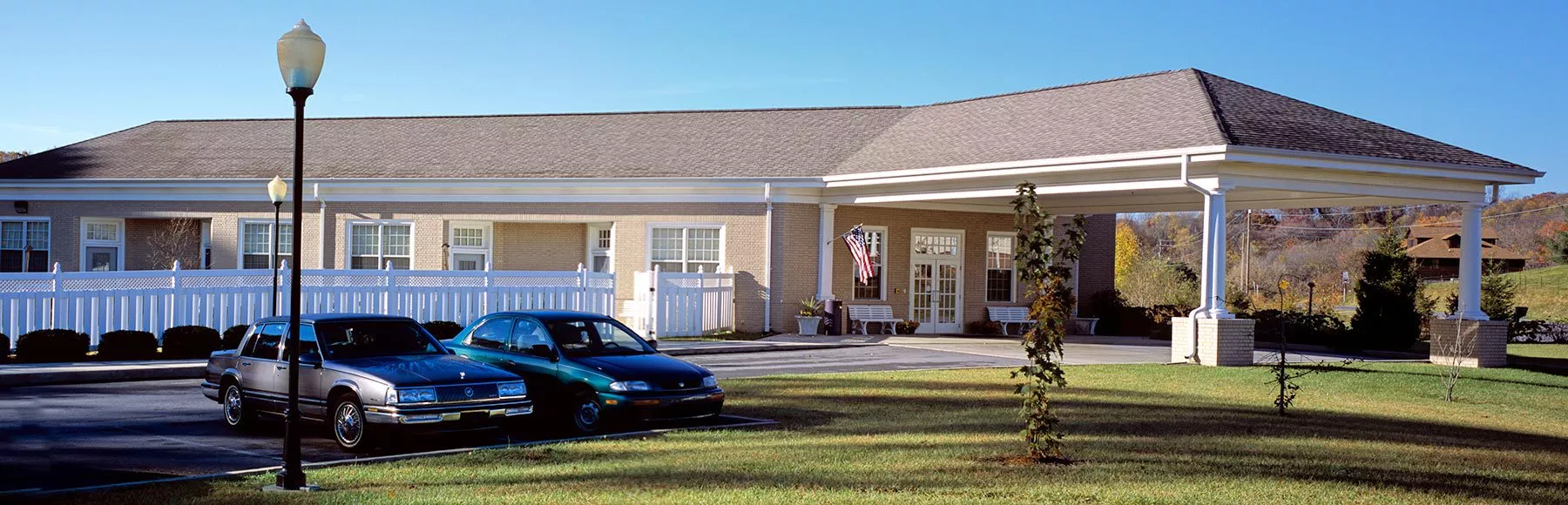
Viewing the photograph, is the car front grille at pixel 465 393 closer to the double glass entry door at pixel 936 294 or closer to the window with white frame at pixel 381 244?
the double glass entry door at pixel 936 294

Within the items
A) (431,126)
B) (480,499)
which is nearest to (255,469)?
(480,499)

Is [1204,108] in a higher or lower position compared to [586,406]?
higher

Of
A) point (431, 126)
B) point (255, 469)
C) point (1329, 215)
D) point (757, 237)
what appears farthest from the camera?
point (1329, 215)

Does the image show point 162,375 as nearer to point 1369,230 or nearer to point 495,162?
point 495,162

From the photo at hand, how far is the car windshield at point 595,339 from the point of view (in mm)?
13797

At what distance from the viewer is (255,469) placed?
10180mm

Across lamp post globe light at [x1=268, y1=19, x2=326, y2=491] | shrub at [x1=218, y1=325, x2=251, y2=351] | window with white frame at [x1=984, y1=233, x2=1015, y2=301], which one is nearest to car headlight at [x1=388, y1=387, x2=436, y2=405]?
lamp post globe light at [x1=268, y1=19, x2=326, y2=491]

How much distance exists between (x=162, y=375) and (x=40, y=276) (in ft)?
13.4

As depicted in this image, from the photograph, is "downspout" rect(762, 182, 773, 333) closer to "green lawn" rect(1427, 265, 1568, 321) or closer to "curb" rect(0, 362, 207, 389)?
"curb" rect(0, 362, 207, 389)

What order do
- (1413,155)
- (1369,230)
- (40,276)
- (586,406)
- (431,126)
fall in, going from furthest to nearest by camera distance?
(1369,230) < (431,126) < (1413,155) < (40,276) < (586,406)

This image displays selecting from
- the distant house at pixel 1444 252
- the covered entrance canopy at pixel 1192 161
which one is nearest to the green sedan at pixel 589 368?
the covered entrance canopy at pixel 1192 161

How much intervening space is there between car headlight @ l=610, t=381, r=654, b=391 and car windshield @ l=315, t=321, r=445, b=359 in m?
1.84

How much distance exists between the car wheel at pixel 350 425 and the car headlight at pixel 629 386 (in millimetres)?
2452

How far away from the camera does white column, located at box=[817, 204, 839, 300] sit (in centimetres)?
2884
